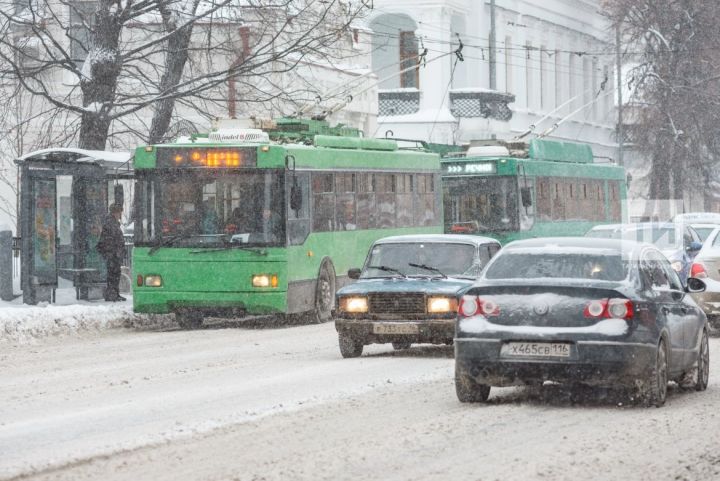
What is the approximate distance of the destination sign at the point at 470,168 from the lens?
1473 inches

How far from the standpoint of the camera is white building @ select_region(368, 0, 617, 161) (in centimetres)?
6406

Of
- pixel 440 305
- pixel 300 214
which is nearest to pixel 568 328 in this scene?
pixel 440 305

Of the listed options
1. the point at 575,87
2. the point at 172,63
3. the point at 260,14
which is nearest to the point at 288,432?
the point at 260,14

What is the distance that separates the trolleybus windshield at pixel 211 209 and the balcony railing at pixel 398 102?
38.7 m

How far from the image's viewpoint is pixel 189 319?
27.8 meters

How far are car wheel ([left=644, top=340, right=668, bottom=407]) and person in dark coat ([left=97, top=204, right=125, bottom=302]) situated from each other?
16.6 metres

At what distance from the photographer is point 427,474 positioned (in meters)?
10.8

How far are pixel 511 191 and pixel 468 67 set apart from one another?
101ft

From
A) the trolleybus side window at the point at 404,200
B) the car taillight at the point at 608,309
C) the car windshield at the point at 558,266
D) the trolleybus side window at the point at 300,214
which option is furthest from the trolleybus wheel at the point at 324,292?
the car taillight at the point at 608,309

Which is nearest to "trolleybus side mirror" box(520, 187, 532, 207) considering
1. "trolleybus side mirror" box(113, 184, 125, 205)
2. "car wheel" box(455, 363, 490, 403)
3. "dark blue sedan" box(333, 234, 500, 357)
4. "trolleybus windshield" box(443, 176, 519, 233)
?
"trolleybus windshield" box(443, 176, 519, 233)

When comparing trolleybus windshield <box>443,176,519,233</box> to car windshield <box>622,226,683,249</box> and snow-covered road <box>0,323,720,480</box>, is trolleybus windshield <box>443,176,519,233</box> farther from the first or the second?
snow-covered road <box>0,323,720,480</box>

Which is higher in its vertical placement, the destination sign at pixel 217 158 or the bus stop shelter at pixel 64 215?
the destination sign at pixel 217 158

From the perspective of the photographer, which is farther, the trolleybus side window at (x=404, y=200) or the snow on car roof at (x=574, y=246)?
the trolleybus side window at (x=404, y=200)

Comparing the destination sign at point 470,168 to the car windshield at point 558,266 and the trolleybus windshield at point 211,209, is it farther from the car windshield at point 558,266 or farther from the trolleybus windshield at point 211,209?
the car windshield at point 558,266
